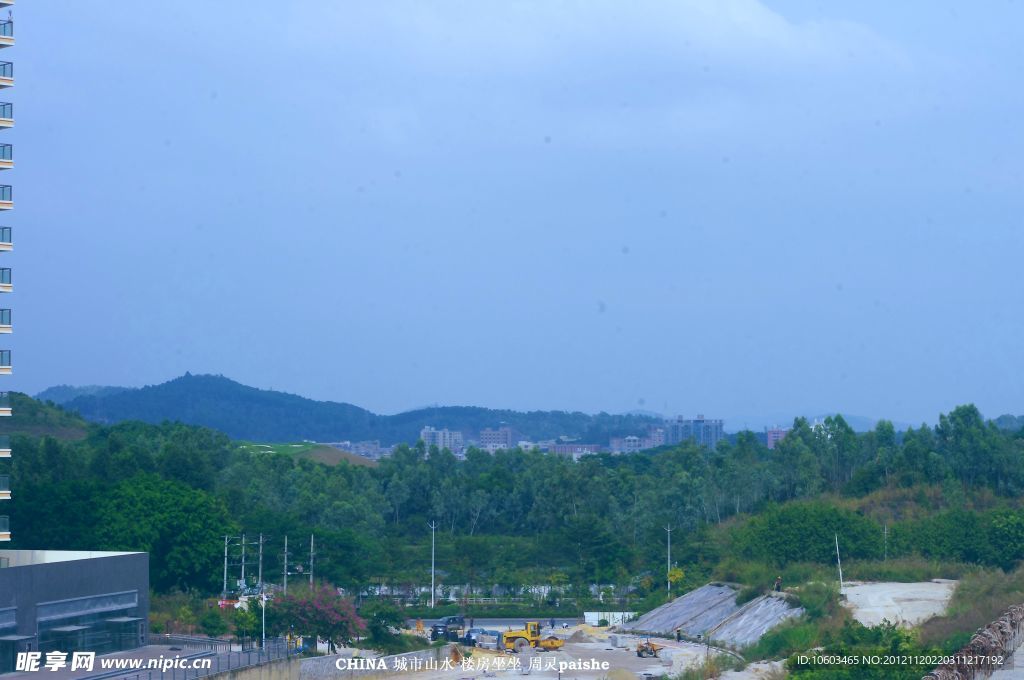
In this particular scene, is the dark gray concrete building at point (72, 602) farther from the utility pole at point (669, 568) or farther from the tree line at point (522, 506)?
the utility pole at point (669, 568)

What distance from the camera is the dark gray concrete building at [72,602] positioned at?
108 ft

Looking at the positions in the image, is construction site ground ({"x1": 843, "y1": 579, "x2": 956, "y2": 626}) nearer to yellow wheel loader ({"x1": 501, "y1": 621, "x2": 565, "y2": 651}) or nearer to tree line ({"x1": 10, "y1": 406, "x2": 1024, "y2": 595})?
tree line ({"x1": 10, "y1": 406, "x2": 1024, "y2": 595})

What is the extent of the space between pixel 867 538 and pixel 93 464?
121ft

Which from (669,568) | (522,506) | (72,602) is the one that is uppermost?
(522,506)

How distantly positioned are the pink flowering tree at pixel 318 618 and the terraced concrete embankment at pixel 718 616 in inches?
488

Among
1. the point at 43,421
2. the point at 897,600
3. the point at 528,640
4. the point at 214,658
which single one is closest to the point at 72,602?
the point at 214,658

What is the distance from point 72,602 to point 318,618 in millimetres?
7010

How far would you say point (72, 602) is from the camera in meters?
35.1

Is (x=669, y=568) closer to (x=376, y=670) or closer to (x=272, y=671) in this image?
(x=376, y=670)

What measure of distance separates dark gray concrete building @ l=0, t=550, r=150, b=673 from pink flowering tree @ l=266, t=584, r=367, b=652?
14.5 ft

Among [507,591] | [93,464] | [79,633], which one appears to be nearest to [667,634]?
[507,591]

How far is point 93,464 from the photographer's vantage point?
2382 inches

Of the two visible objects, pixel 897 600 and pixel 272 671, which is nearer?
pixel 272 671

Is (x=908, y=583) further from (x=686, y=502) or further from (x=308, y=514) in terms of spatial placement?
(x=308, y=514)
